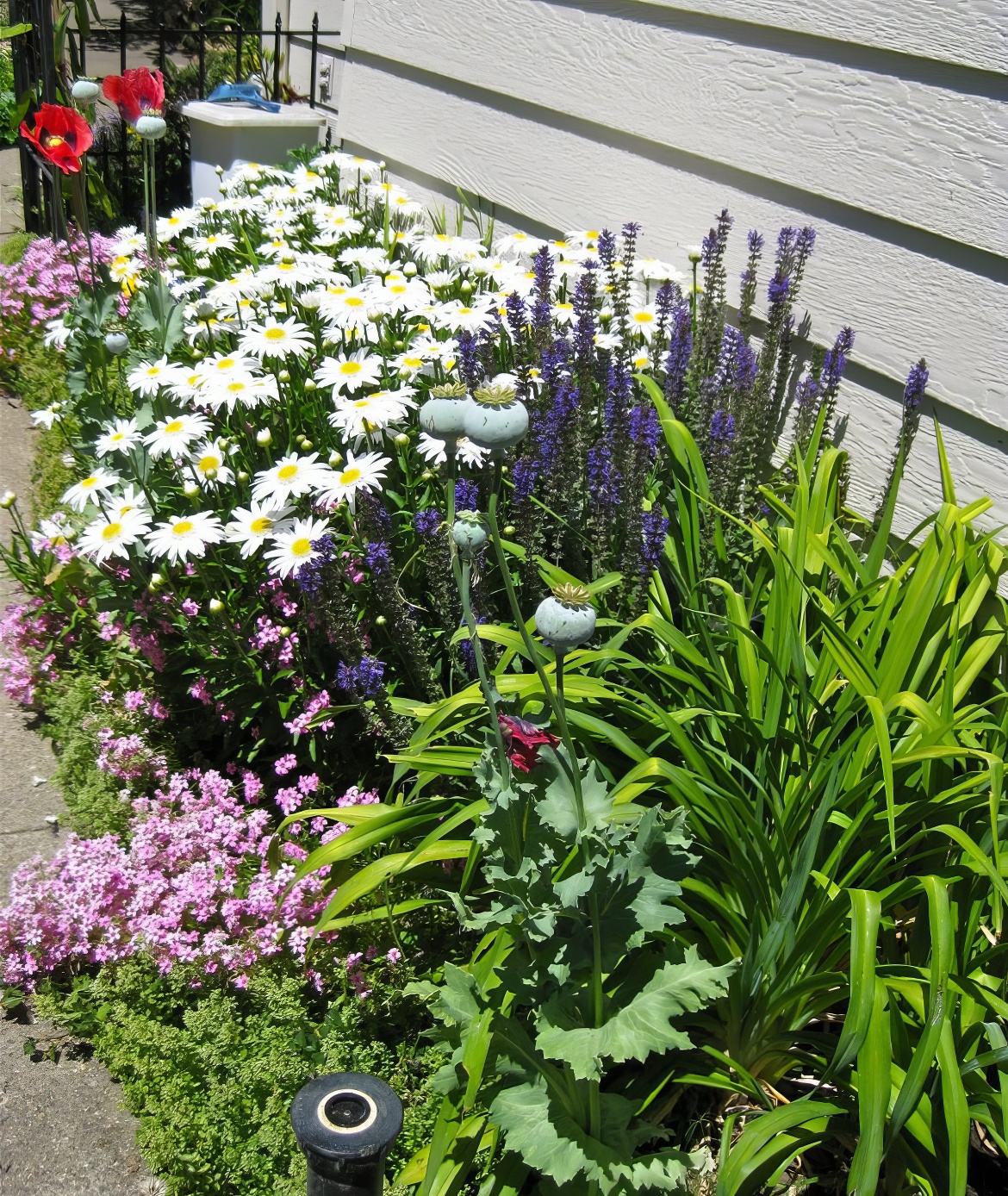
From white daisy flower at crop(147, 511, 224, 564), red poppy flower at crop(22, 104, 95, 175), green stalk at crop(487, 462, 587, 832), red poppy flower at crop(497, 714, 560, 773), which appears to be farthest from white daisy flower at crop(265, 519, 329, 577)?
red poppy flower at crop(22, 104, 95, 175)

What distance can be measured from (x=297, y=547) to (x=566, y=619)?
57.5 inches

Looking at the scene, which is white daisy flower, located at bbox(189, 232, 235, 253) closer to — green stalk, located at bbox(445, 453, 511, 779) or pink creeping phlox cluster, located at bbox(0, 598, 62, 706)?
pink creeping phlox cluster, located at bbox(0, 598, 62, 706)

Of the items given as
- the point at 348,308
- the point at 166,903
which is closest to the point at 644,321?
the point at 348,308

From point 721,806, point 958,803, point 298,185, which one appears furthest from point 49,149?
point 958,803

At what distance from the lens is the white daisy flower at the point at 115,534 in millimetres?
2662

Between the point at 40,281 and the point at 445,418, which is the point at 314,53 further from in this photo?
the point at 445,418

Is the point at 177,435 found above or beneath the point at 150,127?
beneath

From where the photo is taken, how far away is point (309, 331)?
3.30 m

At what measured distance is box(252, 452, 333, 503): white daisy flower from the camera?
2.56 meters

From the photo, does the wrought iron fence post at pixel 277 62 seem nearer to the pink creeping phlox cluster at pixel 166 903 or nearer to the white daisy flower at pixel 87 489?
the white daisy flower at pixel 87 489

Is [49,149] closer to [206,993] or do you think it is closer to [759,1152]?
[206,993]

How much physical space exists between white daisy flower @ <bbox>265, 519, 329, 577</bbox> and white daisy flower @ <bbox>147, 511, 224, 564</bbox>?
0.21 meters

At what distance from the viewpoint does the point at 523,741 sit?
159cm

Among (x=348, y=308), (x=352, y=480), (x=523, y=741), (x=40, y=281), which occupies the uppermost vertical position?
(x=348, y=308)
